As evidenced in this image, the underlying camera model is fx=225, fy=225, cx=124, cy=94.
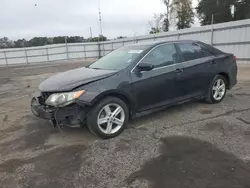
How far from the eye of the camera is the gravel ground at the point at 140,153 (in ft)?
8.66

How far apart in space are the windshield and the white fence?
7.87 m

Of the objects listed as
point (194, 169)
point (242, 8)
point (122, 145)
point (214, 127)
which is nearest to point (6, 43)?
point (242, 8)

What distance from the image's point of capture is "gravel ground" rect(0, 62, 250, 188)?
264 cm

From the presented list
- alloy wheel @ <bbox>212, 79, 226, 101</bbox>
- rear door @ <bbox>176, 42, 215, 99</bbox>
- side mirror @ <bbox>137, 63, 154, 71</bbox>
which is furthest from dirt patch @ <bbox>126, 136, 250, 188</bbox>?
alloy wheel @ <bbox>212, 79, 226, 101</bbox>

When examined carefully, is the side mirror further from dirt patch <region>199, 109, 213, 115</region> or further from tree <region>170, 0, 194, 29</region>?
tree <region>170, 0, 194, 29</region>

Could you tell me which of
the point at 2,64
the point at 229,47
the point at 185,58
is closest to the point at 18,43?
the point at 2,64

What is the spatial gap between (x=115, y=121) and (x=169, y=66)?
4.97 ft

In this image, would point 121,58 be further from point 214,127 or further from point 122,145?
point 214,127

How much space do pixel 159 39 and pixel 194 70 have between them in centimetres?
1425

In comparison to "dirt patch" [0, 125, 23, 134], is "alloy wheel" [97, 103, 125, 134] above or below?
above

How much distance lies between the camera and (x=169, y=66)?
4.31 meters

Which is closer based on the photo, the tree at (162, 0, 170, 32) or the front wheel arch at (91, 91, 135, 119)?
the front wheel arch at (91, 91, 135, 119)

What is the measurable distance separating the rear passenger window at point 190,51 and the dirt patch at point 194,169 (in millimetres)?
2005

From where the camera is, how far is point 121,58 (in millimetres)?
4434
